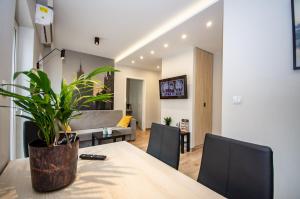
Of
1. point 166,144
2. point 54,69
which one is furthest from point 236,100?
point 54,69

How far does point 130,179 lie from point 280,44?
1.85 metres

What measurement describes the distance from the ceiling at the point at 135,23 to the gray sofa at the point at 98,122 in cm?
189

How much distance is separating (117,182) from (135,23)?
2842mm

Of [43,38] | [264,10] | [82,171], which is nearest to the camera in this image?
[82,171]

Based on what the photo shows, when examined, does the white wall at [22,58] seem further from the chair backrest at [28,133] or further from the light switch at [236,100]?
the light switch at [236,100]

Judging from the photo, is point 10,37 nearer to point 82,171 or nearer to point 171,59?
point 82,171

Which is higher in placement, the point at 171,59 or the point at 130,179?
the point at 171,59

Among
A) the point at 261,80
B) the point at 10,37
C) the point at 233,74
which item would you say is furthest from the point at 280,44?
the point at 10,37

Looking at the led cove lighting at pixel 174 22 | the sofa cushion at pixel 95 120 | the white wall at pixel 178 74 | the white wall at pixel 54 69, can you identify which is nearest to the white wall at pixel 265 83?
the led cove lighting at pixel 174 22

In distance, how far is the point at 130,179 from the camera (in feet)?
2.75

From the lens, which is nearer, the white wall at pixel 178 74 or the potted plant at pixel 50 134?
the potted plant at pixel 50 134

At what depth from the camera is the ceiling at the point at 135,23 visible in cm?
→ 234

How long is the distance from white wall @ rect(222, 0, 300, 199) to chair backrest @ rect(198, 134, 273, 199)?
102 centimetres

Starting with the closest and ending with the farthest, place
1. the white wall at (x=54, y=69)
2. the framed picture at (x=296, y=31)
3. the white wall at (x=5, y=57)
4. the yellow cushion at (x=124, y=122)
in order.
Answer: the white wall at (x=5, y=57)
the framed picture at (x=296, y=31)
the yellow cushion at (x=124, y=122)
the white wall at (x=54, y=69)
